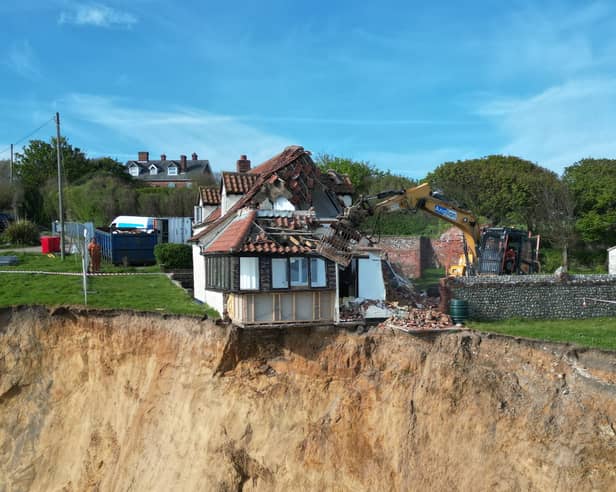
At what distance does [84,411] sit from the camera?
744 inches

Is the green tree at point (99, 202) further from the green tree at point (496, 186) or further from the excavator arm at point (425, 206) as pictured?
the excavator arm at point (425, 206)

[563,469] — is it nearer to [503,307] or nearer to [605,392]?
[605,392]

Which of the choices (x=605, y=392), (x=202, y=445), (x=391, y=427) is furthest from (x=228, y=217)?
(x=605, y=392)

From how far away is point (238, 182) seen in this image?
68.3ft

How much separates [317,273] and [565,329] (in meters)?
7.64

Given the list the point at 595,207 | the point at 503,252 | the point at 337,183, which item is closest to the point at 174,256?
the point at 337,183

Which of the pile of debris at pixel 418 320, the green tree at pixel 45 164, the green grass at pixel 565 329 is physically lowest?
the green grass at pixel 565 329

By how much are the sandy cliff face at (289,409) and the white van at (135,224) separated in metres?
15.2

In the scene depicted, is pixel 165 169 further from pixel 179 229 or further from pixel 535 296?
pixel 535 296

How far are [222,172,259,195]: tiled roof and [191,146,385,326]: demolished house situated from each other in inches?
1.9

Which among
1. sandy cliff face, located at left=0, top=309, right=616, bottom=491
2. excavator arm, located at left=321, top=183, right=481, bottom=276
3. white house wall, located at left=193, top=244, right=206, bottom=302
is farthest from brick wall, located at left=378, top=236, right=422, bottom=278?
sandy cliff face, located at left=0, top=309, right=616, bottom=491

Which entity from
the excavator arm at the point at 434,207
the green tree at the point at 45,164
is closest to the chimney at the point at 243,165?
the excavator arm at the point at 434,207

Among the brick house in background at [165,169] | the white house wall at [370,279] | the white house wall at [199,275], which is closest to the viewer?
the white house wall at [370,279]

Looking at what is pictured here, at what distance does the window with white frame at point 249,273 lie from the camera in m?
16.1
